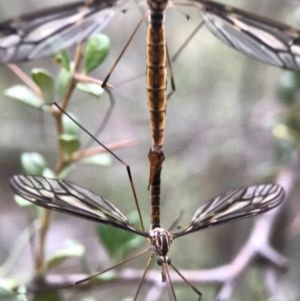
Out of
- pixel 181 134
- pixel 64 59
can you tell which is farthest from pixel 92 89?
pixel 181 134

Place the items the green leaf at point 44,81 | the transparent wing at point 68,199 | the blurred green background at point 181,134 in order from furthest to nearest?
the blurred green background at point 181,134 < the green leaf at point 44,81 < the transparent wing at point 68,199

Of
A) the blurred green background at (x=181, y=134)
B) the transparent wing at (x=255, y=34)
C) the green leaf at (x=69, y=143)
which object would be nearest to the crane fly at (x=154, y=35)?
the transparent wing at (x=255, y=34)

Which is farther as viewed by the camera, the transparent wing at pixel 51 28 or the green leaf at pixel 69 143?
the green leaf at pixel 69 143

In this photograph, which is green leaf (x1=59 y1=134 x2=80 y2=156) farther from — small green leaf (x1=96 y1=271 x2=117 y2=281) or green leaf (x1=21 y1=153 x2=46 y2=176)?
small green leaf (x1=96 y1=271 x2=117 y2=281)

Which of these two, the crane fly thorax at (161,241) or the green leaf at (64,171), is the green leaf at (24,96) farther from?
the crane fly thorax at (161,241)

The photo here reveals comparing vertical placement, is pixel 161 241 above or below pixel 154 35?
below

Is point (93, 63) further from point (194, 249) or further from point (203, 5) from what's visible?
point (194, 249)

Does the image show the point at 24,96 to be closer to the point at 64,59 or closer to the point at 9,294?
the point at 64,59
